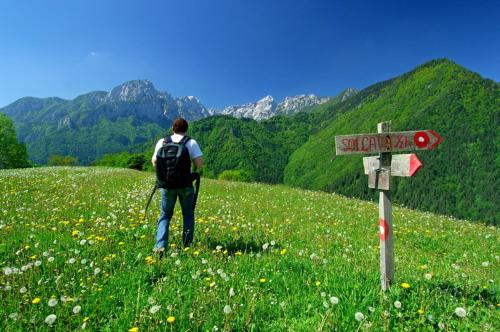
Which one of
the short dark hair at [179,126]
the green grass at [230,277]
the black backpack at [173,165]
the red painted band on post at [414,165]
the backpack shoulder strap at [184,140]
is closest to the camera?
the green grass at [230,277]

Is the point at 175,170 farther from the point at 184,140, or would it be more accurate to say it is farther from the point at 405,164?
the point at 405,164

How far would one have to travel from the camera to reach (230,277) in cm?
513

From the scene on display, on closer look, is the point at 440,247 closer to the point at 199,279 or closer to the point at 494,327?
the point at 494,327

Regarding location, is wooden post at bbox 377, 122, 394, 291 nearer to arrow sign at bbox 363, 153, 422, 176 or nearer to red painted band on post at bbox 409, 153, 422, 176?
arrow sign at bbox 363, 153, 422, 176

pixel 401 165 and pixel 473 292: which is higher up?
pixel 401 165

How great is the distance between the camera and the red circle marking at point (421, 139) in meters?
4.71

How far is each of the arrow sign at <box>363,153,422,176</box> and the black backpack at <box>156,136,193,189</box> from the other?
353 cm

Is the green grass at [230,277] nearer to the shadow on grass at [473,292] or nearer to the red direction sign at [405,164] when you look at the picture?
the shadow on grass at [473,292]

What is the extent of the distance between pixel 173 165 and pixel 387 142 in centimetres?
402

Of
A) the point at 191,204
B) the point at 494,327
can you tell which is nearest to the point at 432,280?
the point at 494,327

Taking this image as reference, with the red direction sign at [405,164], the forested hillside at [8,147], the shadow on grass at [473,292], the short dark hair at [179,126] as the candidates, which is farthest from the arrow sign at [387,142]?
the forested hillside at [8,147]

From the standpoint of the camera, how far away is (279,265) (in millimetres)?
5785

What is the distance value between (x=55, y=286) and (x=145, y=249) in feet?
6.76

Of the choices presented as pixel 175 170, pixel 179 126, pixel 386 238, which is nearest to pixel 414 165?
pixel 386 238
